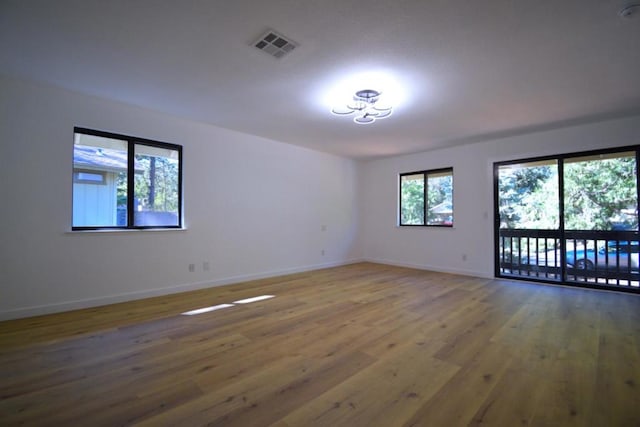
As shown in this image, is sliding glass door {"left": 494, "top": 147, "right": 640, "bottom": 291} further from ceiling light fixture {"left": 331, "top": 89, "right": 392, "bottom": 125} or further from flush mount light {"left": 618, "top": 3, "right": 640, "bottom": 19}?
flush mount light {"left": 618, "top": 3, "right": 640, "bottom": 19}

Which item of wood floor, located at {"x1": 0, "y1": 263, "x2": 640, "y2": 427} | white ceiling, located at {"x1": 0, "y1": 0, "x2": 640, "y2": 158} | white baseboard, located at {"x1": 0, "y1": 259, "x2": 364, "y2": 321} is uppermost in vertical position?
white ceiling, located at {"x1": 0, "y1": 0, "x2": 640, "y2": 158}

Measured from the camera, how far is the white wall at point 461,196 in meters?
4.32

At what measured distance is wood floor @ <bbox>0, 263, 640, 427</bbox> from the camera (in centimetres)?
154

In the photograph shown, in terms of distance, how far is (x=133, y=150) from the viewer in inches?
150

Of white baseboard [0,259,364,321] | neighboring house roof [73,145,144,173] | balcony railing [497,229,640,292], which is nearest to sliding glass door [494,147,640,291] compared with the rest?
balcony railing [497,229,640,292]

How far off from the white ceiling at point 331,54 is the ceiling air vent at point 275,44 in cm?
6

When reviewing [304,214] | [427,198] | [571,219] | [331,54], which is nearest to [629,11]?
[331,54]

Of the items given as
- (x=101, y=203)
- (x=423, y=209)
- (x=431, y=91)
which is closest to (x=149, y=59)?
(x=101, y=203)

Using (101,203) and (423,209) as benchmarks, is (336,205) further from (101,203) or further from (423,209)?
(101,203)

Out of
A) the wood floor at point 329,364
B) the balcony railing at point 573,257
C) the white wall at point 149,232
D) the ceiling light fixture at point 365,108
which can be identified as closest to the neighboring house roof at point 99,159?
the white wall at point 149,232

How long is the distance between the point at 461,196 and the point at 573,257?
194 cm

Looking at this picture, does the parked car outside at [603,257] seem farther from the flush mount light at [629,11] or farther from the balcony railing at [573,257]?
the flush mount light at [629,11]

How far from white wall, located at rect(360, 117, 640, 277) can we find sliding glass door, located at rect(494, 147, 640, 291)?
0.19 metres

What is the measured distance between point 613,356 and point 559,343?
0.32 m
